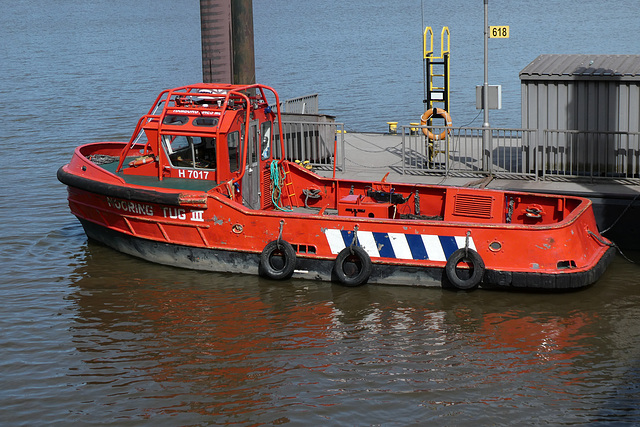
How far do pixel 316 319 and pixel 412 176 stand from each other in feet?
17.3

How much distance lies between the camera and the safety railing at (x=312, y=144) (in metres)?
16.8

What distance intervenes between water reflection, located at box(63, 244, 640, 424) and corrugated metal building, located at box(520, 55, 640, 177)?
348cm

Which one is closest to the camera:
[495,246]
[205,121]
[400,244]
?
[495,246]

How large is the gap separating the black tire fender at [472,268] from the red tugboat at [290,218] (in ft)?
0.05

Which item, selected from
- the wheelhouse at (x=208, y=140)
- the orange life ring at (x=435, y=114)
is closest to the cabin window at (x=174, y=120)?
the wheelhouse at (x=208, y=140)

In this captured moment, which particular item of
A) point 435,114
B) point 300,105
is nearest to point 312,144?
point 300,105

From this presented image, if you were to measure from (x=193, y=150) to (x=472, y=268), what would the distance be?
5010mm

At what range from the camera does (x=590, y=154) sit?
15.0 m

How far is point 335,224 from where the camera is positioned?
12391mm

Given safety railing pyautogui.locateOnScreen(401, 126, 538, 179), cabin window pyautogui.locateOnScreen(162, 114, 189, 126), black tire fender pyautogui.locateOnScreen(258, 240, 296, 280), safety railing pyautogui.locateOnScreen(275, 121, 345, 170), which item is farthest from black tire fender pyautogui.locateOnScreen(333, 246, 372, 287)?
safety railing pyautogui.locateOnScreen(275, 121, 345, 170)

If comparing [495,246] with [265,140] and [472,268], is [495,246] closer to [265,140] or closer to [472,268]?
[472,268]

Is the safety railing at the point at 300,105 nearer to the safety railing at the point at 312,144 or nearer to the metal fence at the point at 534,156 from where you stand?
the safety railing at the point at 312,144

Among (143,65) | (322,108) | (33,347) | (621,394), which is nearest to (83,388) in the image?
(33,347)

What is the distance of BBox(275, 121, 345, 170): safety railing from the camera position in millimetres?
16797
